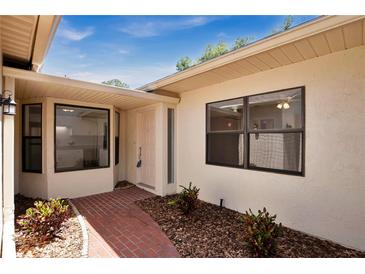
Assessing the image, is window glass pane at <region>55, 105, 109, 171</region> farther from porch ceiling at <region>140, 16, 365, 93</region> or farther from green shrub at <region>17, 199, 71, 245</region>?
porch ceiling at <region>140, 16, 365, 93</region>

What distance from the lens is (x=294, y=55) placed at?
2906 mm

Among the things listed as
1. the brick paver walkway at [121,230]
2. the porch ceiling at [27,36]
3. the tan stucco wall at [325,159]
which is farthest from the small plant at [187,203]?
the porch ceiling at [27,36]

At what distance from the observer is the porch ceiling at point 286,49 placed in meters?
2.21

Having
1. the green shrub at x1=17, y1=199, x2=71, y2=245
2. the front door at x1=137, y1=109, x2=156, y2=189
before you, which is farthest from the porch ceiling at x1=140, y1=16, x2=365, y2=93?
the green shrub at x1=17, y1=199, x2=71, y2=245

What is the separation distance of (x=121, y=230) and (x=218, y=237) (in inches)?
63.9

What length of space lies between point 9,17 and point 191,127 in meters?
3.76

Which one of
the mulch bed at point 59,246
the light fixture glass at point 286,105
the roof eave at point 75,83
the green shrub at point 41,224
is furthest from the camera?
the light fixture glass at point 286,105

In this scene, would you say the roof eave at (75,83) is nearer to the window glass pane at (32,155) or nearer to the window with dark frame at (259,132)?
the window with dark frame at (259,132)

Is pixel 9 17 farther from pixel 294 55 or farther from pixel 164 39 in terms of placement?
pixel 294 55

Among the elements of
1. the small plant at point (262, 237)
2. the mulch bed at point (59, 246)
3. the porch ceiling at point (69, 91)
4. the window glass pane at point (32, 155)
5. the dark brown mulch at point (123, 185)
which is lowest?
the dark brown mulch at point (123, 185)

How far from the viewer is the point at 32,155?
184 inches

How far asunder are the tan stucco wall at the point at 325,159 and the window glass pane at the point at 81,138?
386 centimetres

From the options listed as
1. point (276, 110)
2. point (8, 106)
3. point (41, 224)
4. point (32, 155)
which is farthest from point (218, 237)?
point (32, 155)

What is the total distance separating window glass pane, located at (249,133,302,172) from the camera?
3.19 meters
